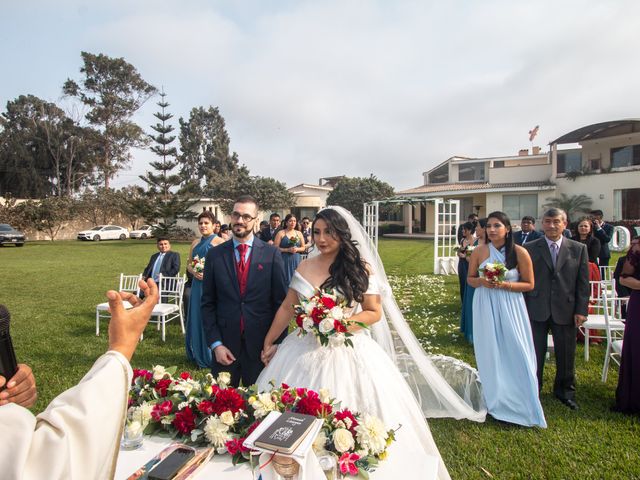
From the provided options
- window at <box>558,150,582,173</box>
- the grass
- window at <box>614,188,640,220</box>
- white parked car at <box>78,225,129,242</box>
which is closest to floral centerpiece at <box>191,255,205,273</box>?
the grass

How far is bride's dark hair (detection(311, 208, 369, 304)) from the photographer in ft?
10.5

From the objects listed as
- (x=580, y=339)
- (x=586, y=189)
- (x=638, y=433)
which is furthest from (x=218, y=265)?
(x=586, y=189)

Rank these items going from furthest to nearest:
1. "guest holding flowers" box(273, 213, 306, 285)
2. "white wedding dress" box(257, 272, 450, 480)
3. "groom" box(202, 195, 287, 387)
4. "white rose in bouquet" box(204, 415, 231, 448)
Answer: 1. "guest holding flowers" box(273, 213, 306, 285)
2. "groom" box(202, 195, 287, 387)
3. "white wedding dress" box(257, 272, 450, 480)
4. "white rose in bouquet" box(204, 415, 231, 448)

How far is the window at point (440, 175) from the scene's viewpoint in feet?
141

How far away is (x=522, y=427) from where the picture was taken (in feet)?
13.5

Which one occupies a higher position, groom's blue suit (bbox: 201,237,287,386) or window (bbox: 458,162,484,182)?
window (bbox: 458,162,484,182)

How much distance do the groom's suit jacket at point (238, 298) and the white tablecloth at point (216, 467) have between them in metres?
1.46

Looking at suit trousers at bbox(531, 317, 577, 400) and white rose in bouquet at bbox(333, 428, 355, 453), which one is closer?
white rose in bouquet at bbox(333, 428, 355, 453)

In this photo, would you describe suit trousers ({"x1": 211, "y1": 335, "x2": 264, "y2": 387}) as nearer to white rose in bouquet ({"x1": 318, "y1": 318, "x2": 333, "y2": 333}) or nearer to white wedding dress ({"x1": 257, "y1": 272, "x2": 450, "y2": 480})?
white wedding dress ({"x1": 257, "y1": 272, "x2": 450, "y2": 480})

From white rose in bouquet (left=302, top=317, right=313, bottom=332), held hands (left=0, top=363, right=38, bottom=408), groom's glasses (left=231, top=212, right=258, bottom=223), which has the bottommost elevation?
white rose in bouquet (left=302, top=317, right=313, bottom=332)

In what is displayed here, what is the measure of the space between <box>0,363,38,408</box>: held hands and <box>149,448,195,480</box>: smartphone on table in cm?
55

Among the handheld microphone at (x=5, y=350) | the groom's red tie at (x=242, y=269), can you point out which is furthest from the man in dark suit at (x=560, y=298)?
the handheld microphone at (x=5, y=350)

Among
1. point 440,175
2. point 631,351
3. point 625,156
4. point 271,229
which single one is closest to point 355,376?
point 631,351

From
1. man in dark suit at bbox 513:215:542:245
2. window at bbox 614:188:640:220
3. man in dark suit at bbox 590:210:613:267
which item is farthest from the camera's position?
window at bbox 614:188:640:220
